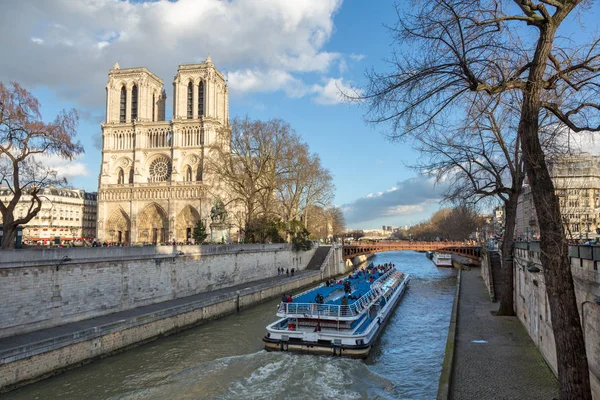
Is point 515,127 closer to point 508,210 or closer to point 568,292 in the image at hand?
point 568,292

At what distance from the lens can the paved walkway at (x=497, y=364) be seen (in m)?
10.0

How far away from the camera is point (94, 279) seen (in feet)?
59.5

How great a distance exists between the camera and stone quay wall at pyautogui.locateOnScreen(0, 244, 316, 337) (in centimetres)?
1494

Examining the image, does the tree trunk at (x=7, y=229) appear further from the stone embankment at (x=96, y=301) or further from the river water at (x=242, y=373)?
the river water at (x=242, y=373)

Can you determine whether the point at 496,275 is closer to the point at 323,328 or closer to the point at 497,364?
the point at 323,328

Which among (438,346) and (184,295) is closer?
(438,346)

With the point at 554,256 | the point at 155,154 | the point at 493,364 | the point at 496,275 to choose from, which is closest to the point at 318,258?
the point at 496,275

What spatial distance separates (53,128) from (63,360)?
9.33 meters

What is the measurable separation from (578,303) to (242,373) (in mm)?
9210

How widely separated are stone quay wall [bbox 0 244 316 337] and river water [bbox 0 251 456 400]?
2881 millimetres

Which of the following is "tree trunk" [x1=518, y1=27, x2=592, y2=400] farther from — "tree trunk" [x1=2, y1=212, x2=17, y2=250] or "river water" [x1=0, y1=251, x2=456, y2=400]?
"tree trunk" [x1=2, y1=212, x2=17, y2=250]

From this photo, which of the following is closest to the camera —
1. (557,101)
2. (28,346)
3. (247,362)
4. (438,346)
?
(557,101)

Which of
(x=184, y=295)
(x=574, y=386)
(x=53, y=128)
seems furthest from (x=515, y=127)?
(x=184, y=295)

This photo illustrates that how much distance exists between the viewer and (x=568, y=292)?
20.8 feet
